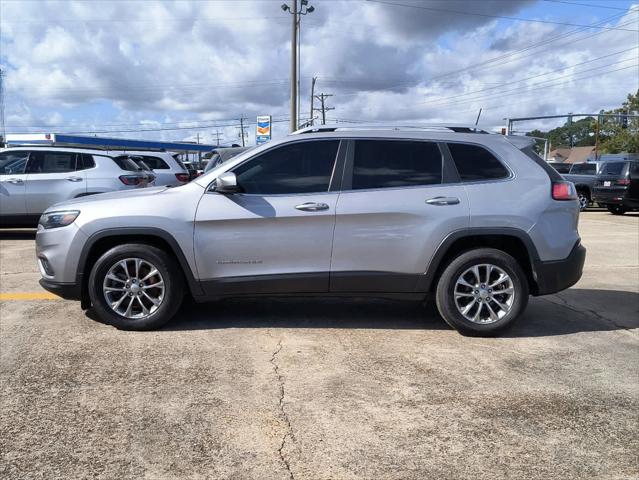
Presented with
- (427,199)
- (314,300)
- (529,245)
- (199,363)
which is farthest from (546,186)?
(199,363)

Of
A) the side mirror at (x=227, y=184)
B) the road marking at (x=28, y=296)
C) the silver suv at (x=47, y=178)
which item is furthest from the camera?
the silver suv at (x=47, y=178)

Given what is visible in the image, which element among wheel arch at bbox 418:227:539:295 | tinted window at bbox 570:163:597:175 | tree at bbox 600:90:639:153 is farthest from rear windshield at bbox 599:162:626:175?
tree at bbox 600:90:639:153

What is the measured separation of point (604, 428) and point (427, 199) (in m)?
2.28

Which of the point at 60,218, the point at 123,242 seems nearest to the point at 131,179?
the point at 60,218

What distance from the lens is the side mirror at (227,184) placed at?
4.68 metres

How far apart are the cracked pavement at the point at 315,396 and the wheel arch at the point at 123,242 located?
0.45 m

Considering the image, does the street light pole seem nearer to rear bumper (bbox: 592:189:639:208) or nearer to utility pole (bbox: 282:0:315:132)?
utility pole (bbox: 282:0:315:132)

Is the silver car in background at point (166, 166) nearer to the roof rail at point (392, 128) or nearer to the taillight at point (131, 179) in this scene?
the taillight at point (131, 179)

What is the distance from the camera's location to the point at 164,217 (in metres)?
4.84

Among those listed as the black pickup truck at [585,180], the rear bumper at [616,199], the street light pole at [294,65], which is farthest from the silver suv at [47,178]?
the street light pole at [294,65]

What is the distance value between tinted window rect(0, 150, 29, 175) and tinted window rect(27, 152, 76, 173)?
0.13m

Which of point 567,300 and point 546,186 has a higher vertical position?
point 546,186

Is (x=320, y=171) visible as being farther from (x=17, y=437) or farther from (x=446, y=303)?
(x=17, y=437)

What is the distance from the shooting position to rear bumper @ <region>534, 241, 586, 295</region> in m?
4.96
